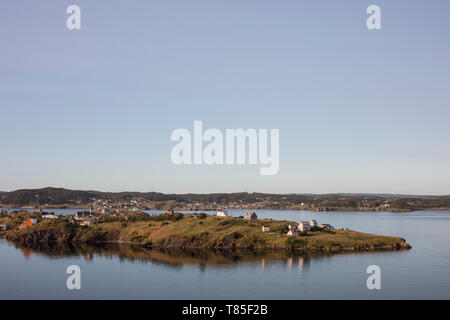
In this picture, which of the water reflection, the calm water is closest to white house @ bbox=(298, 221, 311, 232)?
the water reflection

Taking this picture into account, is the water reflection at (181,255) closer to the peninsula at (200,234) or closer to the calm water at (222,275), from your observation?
the calm water at (222,275)

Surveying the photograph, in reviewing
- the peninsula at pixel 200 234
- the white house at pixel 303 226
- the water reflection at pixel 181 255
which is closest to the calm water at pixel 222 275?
the water reflection at pixel 181 255

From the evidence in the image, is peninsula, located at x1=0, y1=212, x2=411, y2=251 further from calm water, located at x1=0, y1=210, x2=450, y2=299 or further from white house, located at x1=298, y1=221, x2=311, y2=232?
calm water, located at x1=0, y1=210, x2=450, y2=299

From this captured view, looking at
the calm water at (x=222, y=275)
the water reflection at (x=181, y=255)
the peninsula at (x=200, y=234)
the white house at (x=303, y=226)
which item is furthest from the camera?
the white house at (x=303, y=226)

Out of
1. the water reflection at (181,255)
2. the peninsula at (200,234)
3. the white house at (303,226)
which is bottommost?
the water reflection at (181,255)
